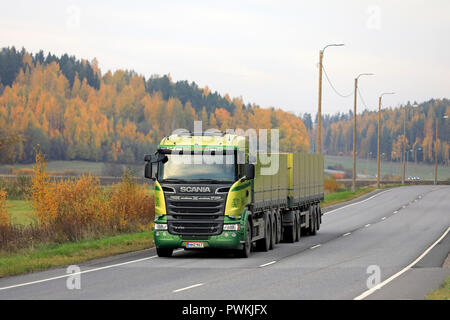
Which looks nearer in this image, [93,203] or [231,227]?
[231,227]

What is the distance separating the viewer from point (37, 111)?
189500 millimetres

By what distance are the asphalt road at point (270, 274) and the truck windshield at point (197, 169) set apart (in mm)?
2179

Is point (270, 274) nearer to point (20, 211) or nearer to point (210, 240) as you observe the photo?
point (210, 240)

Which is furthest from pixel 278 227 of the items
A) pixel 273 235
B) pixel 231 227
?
pixel 231 227

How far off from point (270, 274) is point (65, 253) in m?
6.70

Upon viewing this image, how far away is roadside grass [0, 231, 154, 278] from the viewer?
1970 centimetres

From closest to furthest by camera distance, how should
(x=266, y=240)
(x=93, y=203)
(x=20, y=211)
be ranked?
(x=266, y=240), (x=93, y=203), (x=20, y=211)

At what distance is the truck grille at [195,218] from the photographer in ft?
73.4

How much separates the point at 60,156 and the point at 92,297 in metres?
168

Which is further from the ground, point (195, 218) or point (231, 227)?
point (195, 218)

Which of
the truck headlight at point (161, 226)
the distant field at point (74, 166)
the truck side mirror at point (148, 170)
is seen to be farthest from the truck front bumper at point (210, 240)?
the distant field at point (74, 166)

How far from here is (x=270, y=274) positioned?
18.7 metres

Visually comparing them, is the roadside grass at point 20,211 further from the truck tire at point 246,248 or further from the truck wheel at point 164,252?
the truck tire at point 246,248
